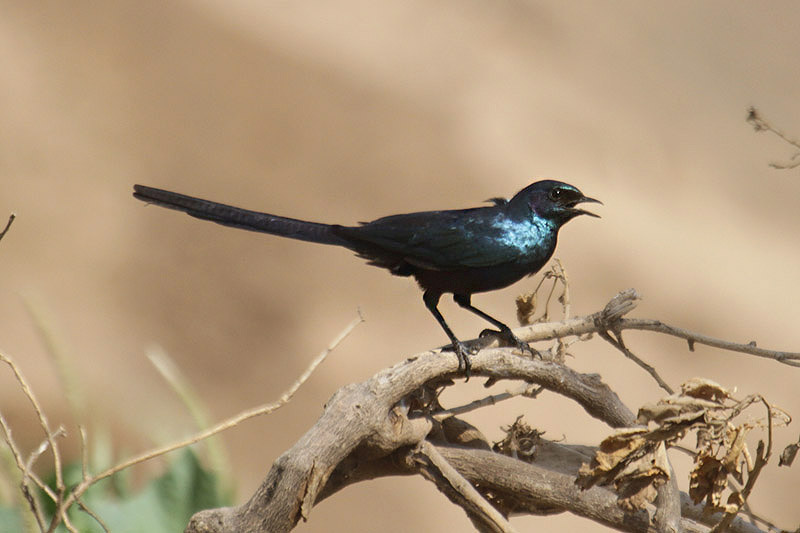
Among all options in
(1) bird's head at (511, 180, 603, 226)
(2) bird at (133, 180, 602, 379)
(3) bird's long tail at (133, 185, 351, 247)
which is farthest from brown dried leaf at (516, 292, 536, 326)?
(3) bird's long tail at (133, 185, 351, 247)

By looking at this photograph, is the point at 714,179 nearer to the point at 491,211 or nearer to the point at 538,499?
the point at 491,211

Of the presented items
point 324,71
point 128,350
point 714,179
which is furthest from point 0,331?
point 714,179

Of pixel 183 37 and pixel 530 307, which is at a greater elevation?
pixel 183 37

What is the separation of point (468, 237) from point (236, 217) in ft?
2.16

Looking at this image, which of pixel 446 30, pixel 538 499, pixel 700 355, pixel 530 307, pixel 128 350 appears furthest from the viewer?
pixel 446 30

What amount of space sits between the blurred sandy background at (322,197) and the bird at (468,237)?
237 centimetres

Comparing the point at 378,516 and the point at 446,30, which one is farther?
the point at 446,30

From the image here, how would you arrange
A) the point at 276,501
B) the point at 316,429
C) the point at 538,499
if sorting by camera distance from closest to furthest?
1. the point at 276,501
2. the point at 316,429
3. the point at 538,499

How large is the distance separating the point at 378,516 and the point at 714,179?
3.30 m

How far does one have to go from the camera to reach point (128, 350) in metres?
5.14

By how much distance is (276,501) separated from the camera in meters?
1.80

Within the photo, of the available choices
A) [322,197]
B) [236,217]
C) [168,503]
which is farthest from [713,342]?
[322,197]

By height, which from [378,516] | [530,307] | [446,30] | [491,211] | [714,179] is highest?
[446,30]

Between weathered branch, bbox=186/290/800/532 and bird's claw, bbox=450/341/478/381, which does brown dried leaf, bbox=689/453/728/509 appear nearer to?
weathered branch, bbox=186/290/800/532
